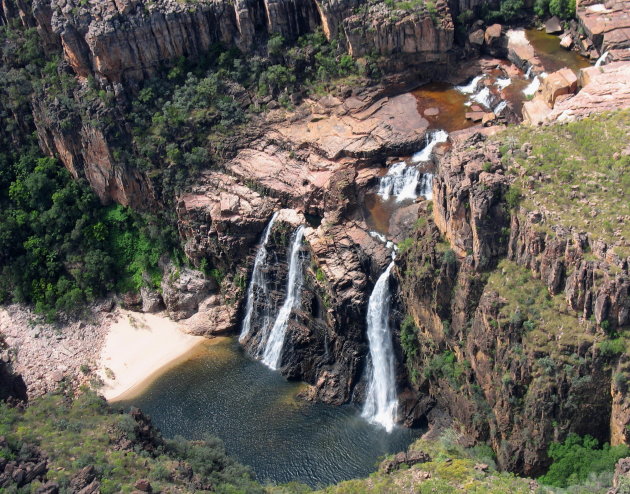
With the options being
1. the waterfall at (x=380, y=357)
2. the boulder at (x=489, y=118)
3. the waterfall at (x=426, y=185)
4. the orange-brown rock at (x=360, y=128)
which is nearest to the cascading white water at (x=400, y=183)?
the waterfall at (x=426, y=185)

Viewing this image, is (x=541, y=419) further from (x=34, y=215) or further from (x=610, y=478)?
(x=34, y=215)

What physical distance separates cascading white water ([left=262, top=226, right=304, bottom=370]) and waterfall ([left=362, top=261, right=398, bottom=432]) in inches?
249

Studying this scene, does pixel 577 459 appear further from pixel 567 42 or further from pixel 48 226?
pixel 48 226

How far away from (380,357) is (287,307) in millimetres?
8337

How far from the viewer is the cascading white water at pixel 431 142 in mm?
57600

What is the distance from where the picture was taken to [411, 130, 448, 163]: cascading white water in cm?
5760

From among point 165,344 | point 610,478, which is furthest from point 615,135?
point 165,344

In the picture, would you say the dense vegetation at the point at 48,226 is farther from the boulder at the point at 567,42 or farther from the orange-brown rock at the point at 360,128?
the boulder at the point at 567,42

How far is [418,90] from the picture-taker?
2500 inches

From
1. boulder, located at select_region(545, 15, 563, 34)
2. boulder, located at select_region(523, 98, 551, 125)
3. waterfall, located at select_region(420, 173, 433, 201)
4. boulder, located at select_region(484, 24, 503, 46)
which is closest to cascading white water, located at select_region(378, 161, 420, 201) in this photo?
waterfall, located at select_region(420, 173, 433, 201)

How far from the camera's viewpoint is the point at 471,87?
62562 mm

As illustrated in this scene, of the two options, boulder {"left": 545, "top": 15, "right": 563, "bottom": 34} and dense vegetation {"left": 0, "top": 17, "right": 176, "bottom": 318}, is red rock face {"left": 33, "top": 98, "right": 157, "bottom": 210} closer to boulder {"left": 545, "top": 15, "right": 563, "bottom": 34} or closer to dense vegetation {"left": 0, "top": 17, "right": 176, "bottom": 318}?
dense vegetation {"left": 0, "top": 17, "right": 176, "bottom": 318}

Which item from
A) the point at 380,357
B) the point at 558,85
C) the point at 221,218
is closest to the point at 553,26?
the point at 558,85

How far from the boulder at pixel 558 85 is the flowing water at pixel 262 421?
24.6m
